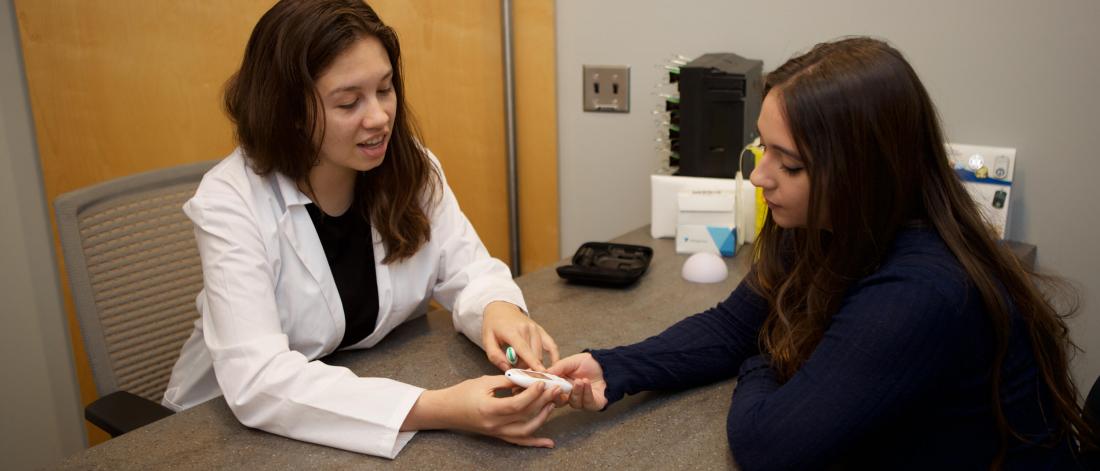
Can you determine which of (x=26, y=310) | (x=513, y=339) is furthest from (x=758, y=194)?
(x=26, y=310)

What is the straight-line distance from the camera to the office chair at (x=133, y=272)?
1.41m

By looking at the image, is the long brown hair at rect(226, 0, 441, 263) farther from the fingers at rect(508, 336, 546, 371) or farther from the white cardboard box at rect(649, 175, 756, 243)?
the white cardboard box at rect(649, 175, 756, 243)

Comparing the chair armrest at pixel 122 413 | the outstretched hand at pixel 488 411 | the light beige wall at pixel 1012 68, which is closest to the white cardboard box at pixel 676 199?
the light beige wall at pixel 1012 68

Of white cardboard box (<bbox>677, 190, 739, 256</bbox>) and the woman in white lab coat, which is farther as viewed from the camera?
white cardboard box (<bbox>677, 190, 739, 256</bbox>)

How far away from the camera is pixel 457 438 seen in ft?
3.51

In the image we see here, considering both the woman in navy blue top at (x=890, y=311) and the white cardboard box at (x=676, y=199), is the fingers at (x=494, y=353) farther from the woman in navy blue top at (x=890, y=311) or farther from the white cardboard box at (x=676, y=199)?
the white cardboard box at (x=676, y=199)

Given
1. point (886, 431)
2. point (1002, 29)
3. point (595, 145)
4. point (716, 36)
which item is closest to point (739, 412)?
point (886, 431)

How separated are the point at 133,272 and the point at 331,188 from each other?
41 cm

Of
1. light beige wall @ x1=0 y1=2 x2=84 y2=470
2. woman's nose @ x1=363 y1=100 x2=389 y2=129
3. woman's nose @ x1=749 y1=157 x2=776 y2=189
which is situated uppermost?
woman's nose @ x1=363 y1=100 x2=389 y2=129

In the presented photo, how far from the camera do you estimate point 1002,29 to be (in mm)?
1776

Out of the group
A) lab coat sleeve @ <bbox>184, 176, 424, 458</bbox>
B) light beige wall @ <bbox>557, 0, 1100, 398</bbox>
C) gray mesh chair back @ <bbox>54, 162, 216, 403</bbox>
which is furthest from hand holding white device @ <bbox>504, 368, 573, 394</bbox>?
light beige wall @ <bbox>557, 0, 1100, 398</bbox>

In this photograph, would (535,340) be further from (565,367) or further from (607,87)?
(607,87)

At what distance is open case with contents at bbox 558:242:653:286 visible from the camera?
1.63 meters

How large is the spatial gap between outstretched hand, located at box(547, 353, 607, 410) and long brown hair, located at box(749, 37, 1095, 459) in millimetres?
322
